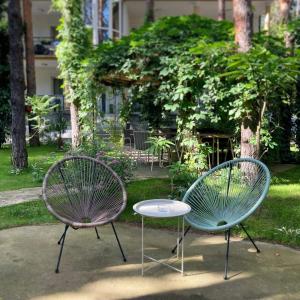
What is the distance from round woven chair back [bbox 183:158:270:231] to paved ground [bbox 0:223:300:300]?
0.36 m

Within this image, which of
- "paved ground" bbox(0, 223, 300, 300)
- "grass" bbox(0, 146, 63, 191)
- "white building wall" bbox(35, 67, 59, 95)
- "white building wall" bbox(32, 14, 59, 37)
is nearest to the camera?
"paved ground" bbox(0, 223, 300, 300)

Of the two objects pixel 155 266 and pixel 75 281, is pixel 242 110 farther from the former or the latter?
pixel 75 281

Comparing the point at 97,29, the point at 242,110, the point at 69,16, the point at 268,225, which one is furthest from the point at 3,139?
the point at 268,225

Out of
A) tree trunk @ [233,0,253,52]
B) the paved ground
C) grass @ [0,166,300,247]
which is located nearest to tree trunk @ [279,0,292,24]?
tree trunk @ [233,0,253,52]

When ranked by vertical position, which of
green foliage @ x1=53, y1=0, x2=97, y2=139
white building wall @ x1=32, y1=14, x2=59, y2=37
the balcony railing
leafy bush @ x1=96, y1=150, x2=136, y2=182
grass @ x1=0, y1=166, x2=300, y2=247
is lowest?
grass @ x1=0, y1=166, x2=300, y2=247

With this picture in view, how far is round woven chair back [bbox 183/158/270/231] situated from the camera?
3.85 metres

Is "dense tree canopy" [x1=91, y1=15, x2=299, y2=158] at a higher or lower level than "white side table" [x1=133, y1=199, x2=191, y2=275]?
higher

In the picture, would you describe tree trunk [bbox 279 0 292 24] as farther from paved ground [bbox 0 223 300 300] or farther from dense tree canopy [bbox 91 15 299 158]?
paved ground [bbox 0 223 300 300]

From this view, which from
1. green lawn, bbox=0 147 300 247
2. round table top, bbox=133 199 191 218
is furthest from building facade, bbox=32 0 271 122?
round table top, bbox=133 199 191 218

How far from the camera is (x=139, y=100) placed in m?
10.9

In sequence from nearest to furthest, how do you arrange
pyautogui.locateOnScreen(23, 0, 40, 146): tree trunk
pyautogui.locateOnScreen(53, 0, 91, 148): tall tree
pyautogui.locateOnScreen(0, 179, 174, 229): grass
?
1. pyautogui.locateOnScreen(0, 179, 174, 229): grass
2. pyautogui.locateOnScreen(53, 0, 91, 148): tall tree
3. pyautogui.locateOnScreen(23, 0, 40, 146): tree trunk

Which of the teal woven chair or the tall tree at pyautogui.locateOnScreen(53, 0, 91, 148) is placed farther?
the tall tree at pyautogui.locateOnScreen(53, 0, 91, 148)

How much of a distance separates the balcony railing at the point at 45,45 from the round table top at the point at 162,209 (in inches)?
685

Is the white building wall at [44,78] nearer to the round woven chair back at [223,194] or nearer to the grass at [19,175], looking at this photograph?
the grass at [19,175]
